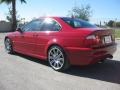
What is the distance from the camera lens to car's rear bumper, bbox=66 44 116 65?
20.2 ft

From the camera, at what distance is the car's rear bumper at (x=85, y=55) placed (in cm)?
615

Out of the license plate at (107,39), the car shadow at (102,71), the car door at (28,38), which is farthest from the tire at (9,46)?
the license plate at (107,39)

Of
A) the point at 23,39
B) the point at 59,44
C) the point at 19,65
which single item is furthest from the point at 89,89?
the point at 23,39

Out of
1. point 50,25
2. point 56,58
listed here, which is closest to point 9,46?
point 50,25

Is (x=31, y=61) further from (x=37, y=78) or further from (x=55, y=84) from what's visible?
(x=55, y=84)

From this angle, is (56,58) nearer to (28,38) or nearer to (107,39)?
(107,39)

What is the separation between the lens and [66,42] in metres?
6.56

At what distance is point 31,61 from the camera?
824 cm

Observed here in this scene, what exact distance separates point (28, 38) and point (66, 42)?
6.45 ft

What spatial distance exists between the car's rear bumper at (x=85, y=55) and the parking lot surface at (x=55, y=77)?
0.39 metres

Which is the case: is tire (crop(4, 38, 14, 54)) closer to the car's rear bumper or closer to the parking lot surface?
the parking lot surface

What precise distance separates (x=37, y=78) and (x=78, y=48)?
1.25 metres

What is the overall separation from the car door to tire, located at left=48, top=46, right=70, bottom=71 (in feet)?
3.10

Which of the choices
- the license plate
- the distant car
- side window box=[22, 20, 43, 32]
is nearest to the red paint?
the distant car
